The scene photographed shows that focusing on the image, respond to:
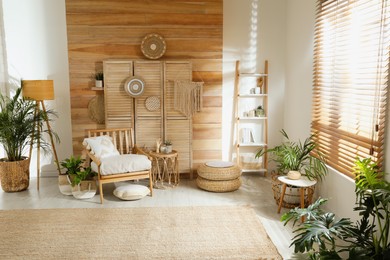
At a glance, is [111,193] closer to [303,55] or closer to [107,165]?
[107,165]

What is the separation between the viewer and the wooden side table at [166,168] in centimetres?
480

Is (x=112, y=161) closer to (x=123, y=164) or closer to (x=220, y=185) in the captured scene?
(x=123, y=164)

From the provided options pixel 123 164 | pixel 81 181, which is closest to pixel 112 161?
pixel 123 164

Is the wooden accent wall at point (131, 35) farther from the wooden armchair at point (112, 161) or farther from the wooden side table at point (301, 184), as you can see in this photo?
the wooden side table at point (301, 184)

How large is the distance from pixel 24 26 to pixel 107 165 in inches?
93.7

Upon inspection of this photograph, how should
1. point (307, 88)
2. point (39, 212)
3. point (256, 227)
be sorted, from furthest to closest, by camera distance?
1. point (307, 88)
2. point (39, 212)
3. point (256, 227)

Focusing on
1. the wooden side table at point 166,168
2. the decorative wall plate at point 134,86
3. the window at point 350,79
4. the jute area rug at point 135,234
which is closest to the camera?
the window at point 350,79

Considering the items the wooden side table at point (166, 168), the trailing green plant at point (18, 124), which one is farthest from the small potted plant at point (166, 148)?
the trailing green plant at point (18, 124)

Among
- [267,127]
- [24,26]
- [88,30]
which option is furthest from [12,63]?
[267,127]

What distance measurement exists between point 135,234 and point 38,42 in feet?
10.3

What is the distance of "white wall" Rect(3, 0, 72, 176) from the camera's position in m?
4.99

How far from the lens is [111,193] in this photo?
463cm

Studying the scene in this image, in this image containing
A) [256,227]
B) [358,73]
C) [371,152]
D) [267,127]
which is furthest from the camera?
[267,127]

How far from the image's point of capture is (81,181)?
442 cm
